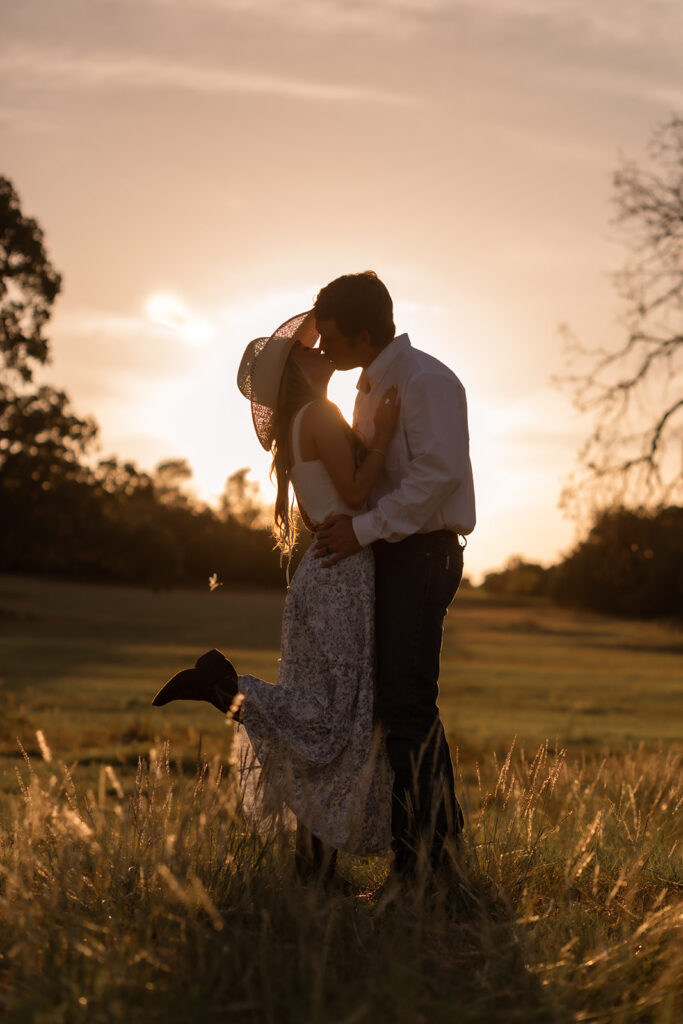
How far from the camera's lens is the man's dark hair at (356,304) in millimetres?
4273

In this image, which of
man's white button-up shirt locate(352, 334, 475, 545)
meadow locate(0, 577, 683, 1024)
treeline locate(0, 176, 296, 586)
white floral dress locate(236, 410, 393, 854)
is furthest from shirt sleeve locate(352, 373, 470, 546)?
treeline locate(0, 176, 296, 586)

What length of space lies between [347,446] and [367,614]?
68cm

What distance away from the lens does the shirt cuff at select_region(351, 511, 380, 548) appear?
4.15 metres

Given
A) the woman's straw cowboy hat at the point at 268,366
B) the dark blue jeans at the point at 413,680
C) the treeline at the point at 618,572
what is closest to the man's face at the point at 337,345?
the woman's straw cowboy hat at the point at 268,366

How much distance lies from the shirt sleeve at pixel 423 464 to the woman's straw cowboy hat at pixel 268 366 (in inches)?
23.2

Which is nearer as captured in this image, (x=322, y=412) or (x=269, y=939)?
(x=269, y=939)

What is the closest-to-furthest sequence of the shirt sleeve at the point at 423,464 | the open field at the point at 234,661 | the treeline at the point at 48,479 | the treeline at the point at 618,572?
the shirt sleeve at the point at 423,464, the open field at the point at 234,661, the treeline at the point at 618,572, the treeline at the point at 48,479

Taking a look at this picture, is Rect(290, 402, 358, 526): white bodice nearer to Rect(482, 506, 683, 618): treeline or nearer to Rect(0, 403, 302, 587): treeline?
Rect(482, 506, 683, 618): treeline

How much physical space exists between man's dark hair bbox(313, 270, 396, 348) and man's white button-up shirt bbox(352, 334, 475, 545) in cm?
12

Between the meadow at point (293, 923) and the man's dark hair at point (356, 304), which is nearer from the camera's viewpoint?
the meadow at point (293, 923)

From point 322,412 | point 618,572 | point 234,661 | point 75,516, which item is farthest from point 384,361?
point 75,516

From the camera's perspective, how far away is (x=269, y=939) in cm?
301

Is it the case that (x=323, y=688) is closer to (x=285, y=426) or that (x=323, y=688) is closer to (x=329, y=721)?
(x=329, y=721)

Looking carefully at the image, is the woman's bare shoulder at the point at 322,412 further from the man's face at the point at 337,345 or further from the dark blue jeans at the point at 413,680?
the dark blue jeans at the point at 413,680
